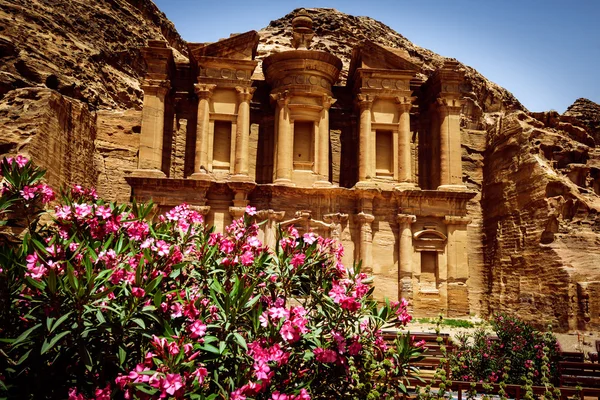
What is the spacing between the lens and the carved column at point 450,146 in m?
24.4

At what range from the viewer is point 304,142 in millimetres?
A: 25375

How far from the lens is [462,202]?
23.6 metres

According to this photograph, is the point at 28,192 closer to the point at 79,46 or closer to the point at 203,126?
the point at 203,126

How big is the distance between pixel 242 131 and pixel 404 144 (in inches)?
309

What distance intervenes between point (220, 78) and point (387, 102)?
27.2ft

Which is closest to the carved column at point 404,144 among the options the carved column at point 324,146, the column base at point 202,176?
the carved column at point 324,146

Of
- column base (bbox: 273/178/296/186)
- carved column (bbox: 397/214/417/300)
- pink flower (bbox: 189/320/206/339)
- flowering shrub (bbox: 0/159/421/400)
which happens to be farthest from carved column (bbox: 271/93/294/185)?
pink flower (bbox: 189/320/206/339)

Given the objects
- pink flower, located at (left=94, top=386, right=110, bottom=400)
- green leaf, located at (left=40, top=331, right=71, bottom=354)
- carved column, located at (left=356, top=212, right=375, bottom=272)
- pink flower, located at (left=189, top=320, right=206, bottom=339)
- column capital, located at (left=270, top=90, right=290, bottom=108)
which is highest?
column capital, located at (left=270, top=90, right=290, bottom=108)

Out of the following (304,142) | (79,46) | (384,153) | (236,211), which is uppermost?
(79,46)

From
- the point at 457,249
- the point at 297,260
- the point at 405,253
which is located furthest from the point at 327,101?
the point at 297,260

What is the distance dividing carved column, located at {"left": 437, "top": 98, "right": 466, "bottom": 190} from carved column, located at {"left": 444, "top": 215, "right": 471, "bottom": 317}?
5.90 ft

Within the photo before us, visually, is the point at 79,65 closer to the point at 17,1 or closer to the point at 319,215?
the point at 17,1

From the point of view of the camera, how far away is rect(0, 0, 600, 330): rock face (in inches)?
787

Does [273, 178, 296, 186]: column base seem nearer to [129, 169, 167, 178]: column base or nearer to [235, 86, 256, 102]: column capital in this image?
[235, 86, 256, 102]: column capital
